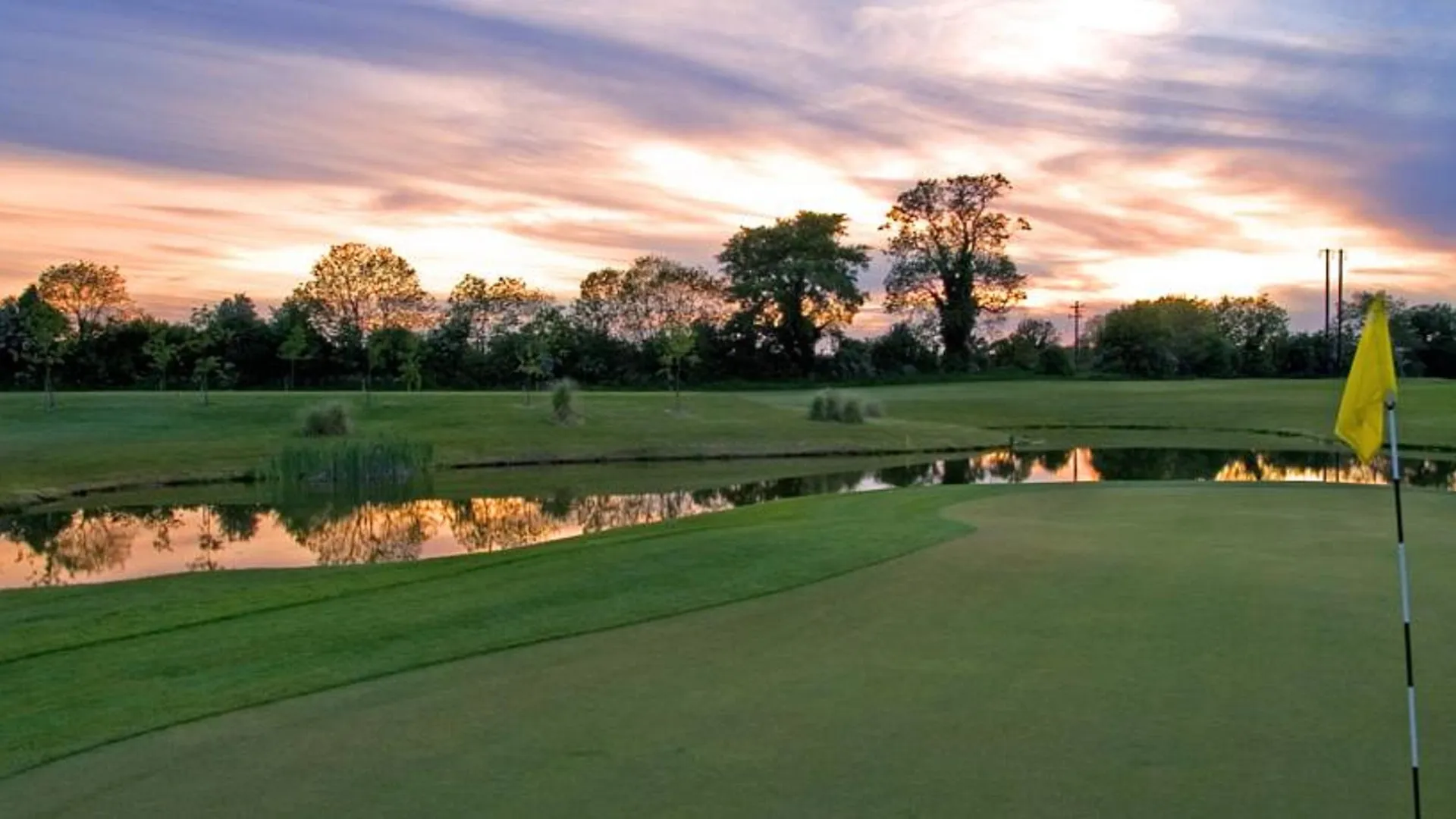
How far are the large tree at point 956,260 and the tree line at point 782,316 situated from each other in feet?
0.35

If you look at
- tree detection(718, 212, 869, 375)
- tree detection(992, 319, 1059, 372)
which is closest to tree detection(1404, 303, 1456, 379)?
tree detection(992, 319, 1059, 372)

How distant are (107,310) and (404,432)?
45744 mm

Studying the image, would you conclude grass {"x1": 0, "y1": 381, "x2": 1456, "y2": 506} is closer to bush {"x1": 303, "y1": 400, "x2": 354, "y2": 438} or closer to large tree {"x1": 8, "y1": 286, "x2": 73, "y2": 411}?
bush {"x1": 303, "y1": 400, "x2": 354, "y2": 438}

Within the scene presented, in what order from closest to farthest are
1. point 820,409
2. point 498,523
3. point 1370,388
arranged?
point 1370,388, point 498,523, point 820,409

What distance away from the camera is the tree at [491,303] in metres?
79.8

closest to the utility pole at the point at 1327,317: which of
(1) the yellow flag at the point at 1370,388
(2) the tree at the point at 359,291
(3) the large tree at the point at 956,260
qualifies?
(3) the large tree at the point at 956,260

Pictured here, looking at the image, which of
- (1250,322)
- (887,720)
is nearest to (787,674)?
(887,720)

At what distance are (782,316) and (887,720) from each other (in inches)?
2923

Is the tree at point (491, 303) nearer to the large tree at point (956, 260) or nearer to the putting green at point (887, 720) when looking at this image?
the large tree at point (956, 260)

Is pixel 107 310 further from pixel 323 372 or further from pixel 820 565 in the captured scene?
pixel 820 565

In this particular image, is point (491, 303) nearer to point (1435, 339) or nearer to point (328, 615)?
point (1435, 339)

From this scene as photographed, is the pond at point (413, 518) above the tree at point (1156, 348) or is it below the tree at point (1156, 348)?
below

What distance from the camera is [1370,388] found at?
169 inches

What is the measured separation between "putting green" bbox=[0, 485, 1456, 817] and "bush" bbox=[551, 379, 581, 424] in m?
30.7
